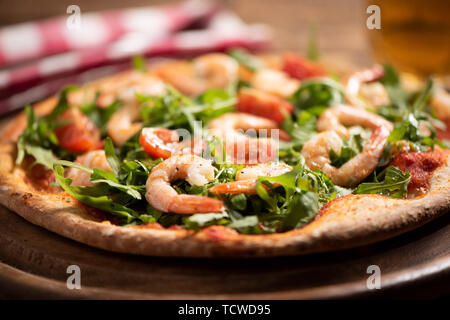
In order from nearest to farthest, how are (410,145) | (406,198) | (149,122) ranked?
1. (406,198)
2. (410,145)
3. (149,122)

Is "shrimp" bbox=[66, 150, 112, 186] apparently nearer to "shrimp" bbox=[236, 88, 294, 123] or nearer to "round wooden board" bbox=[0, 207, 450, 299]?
"round wooden board" bbox=[0, 207, 450, 299]

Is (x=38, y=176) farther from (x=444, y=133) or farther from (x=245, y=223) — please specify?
(x=444, y=133)

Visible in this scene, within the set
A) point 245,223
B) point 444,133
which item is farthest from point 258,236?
point 444,133

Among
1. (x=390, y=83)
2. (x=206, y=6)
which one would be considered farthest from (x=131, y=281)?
(x=206, y=6)

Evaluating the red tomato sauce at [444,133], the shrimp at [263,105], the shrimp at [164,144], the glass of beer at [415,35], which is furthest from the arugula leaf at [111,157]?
the glass of beer at [415,35]

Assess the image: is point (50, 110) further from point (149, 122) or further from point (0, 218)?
point (0, 218)

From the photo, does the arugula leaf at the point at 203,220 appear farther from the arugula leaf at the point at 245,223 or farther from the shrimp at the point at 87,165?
the shrimp at the point at 87,165

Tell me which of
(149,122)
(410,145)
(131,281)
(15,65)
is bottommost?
(131,281)
